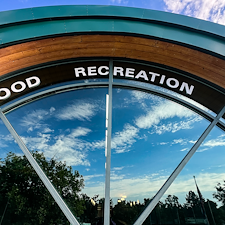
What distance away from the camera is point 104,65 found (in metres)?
5.35

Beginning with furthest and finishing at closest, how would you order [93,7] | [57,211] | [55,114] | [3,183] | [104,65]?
[104,65] → [55,114] → [93,7] → [3,183] → [57,211]

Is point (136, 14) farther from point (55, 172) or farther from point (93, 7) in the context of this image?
point (55, 172)

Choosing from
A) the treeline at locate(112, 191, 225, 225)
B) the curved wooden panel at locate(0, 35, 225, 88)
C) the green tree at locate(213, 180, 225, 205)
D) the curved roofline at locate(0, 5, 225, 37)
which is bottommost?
the treeline at locate(112, 191, 225, 225)

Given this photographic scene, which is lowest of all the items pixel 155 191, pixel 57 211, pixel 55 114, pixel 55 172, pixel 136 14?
pixel 57 211

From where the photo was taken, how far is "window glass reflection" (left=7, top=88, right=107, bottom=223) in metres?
4.02

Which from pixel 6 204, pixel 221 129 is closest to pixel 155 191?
pixel 221 129

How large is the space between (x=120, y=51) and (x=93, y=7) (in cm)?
139

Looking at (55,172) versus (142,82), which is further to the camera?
(142,82)

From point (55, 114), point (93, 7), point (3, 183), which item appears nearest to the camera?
point (3, 183)

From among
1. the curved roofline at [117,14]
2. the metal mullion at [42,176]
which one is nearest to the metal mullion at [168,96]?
the curved roofline at [117,14]

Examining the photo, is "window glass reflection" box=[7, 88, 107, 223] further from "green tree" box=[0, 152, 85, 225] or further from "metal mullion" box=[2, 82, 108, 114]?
"metal mullion" box=[2, 82, 108, 114]

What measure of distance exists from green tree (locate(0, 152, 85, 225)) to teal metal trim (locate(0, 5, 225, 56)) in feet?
11.1

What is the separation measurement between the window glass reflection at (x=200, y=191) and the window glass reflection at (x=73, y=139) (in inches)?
67.8

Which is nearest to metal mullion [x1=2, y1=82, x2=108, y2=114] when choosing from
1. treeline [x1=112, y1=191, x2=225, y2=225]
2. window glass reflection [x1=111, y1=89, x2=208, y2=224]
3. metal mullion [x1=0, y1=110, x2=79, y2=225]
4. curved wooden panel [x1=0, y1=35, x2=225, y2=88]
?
metal mullion [x1=0, y1=110, x2=79, y2=225]
